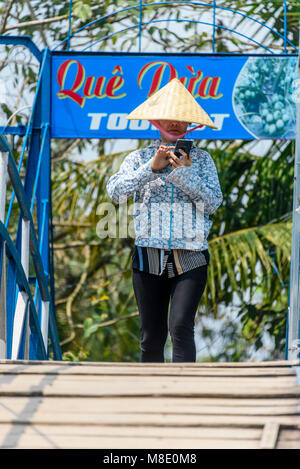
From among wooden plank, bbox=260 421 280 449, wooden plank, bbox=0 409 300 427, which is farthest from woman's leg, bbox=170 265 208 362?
wooden plank, bbox=260 421 280 449

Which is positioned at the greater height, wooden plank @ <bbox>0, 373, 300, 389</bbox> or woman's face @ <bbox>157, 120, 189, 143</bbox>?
woman's face @ <bbox>157, 120, 189, 143</bbox>

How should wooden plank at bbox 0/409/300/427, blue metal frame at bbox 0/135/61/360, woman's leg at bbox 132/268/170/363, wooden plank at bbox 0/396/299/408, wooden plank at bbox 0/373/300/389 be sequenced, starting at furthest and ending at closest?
blue metal frame at bbox 0/135/61/360 → woman's leg at bbox 132/268/170/363 → wooden plank at bbox 0/373/300/389 → wooden plank at bbox 0/396/299/408 → wooden plank at bbox 0/409/300/427

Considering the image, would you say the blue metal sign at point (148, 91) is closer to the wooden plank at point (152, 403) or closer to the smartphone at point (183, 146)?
the smartphone at point (183, 146)

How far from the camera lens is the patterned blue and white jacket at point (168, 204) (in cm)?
296

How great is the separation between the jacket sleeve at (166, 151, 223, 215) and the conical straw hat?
175 mm

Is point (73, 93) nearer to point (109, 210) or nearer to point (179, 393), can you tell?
point (109, 210)

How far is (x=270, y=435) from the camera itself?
2.10 metres

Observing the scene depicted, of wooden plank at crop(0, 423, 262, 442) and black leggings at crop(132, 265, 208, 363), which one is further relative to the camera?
black leggings at crop(132, 265, 208, 363)

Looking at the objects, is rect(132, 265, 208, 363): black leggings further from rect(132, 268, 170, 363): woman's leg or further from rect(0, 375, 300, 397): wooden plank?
rect(0, 375, 300, 397): wooden plank

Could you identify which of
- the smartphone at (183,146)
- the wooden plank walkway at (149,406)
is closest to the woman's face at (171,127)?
the smartphone at (183,146)

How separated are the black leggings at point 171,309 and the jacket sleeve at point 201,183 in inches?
10.1

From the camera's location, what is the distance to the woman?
293cm

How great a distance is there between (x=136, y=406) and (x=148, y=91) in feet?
9.83

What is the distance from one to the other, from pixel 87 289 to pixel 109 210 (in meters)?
0.97
